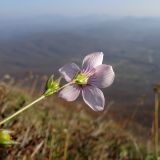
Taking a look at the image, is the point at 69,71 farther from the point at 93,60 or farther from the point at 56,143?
the point at 56,143

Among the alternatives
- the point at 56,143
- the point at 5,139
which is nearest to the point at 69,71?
the point at 5,139

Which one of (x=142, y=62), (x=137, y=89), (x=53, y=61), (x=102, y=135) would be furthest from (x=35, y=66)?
(x=102, y=135)

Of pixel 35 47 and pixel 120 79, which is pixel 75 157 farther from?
pixel 35 47

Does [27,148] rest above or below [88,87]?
below

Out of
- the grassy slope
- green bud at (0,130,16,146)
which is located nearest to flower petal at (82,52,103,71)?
green bud at (0,130,16,146)

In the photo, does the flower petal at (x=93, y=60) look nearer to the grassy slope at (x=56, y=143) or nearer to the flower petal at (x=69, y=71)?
the flower petal at (x=69, y=71)

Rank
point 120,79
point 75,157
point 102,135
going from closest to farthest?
point 75,157 → point 102,135 → point 120,79

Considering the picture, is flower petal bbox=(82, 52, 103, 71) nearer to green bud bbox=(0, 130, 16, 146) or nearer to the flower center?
the flower center

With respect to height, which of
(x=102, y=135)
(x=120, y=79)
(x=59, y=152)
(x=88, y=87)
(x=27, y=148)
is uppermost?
(x=88, y=87)
